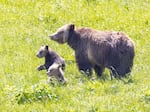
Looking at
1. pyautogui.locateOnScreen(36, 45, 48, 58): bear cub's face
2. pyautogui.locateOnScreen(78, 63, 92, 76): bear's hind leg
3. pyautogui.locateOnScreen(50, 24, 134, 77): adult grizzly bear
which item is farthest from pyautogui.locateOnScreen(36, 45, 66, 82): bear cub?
pyautogui.locateOnScreen(50, 24, 134, 77): adult grizzly bear

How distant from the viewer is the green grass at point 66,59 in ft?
33.1

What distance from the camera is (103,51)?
39.9 ft

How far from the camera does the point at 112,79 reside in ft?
38.9

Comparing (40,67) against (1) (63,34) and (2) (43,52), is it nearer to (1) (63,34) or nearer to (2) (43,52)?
(2) (43,52)

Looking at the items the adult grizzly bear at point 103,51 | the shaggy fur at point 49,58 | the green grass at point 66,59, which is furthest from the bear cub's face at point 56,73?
the adult grizzly bear at point 103,51

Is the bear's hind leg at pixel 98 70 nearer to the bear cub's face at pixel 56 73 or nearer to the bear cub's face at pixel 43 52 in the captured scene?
the bear cub's face at pixel 43 52

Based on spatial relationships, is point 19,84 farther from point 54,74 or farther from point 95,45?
point 95,45

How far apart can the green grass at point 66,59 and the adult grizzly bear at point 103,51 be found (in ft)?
0.77

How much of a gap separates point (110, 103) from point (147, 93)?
65cm

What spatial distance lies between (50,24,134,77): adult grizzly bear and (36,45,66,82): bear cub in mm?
573

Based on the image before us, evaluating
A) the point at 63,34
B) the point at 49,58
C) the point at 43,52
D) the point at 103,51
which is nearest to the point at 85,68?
the point at 103,51

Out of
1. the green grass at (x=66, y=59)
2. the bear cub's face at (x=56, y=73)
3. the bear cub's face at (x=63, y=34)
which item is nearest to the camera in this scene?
the green grass at (x=66, y=59)

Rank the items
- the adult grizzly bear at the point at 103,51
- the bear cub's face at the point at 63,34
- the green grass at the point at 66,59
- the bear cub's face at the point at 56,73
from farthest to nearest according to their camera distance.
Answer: the bear cub's face at the point at 63,34 → the adult grizzly bear at the point at 103,51 → the bear cub's face at the point at 56,73 → the green grass at the point at 66,59

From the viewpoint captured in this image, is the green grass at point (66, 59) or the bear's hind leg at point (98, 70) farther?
the bear's hind leg at point (98, 70)
